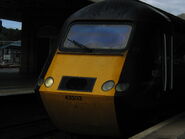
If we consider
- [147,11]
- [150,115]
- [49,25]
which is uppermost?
[147,11]

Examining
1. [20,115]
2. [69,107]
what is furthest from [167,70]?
[20,115]

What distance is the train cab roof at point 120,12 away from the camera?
8.51 metres

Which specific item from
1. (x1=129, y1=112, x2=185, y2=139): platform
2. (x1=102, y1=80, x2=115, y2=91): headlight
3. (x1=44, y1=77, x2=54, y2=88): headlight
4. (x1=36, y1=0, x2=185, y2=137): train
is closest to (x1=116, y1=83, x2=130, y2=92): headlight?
(x1=36, y1=0, x2=185, y2=137): train

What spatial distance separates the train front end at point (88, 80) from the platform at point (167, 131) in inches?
29.7

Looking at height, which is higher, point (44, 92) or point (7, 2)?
point (44, 92)

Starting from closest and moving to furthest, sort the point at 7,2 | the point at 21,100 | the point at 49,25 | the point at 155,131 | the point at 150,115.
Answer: the point at 155,131, the point at 150,115, the point at 21,100, the point at 7,2, the point at 49,25

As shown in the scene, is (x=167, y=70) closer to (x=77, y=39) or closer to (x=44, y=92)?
(x=77, y=39)

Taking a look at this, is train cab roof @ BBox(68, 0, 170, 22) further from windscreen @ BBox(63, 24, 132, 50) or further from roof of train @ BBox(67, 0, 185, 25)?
windscreen @ BBox(63, 24, 132, 50)

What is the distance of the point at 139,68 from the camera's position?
805cm

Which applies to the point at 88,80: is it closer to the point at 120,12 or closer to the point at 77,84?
the point at 77,84

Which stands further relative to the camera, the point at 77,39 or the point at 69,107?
the point at 77,39

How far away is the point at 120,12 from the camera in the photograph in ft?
28.3

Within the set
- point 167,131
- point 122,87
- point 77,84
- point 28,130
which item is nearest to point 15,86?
point 28,130

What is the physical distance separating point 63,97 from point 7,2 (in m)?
14.9
